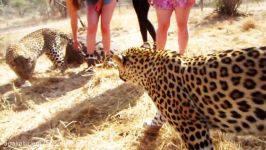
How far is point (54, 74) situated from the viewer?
7824 millimetres

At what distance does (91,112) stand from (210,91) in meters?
2.25

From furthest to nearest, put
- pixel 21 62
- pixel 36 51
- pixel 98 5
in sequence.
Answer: pixel 36 51 < pixel 21 62 < pixel 98 5

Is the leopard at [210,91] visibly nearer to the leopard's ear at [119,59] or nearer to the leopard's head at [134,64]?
the leopard's head at [134,64]

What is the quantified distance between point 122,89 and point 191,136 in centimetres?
243

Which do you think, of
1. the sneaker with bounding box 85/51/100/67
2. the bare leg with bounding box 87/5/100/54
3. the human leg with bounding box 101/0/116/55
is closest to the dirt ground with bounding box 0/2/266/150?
the sneaker with bounding box 85/51/100/67

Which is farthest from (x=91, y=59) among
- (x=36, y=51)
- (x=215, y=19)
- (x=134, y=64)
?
(x=215, y=19)

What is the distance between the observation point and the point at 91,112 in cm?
518

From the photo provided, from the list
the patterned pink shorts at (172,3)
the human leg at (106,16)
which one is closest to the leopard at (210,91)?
the patterned pink shorts at (172,3)

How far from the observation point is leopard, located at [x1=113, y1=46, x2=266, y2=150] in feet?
10.1

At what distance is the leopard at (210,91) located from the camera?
121 inches

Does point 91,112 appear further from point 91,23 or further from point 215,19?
point 215,19

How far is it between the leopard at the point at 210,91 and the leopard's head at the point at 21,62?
397 centimetres

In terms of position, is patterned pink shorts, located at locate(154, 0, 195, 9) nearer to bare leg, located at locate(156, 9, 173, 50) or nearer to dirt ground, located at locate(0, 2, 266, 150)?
bare leg, located at locate(156, 9, 173, 50)

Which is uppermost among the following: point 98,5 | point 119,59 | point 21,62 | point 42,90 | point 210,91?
point 98,5
